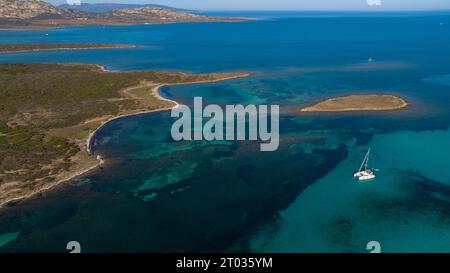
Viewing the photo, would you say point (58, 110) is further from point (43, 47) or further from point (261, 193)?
point (43, 47)

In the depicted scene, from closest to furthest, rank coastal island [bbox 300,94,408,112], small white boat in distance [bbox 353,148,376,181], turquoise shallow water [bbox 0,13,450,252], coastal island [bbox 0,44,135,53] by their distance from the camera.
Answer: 1. turquoise shallow water [bbox 0,13,450,252]
2. small white boat in distance [bbox 353,148,376,181]
3. coastal island [bbox 300,94,408,112]
4. coastal island [bbox 0,44,135,53]

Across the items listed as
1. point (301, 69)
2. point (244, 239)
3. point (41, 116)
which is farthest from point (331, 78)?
point (244, 239)

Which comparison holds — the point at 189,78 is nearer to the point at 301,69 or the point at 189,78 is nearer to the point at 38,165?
the point at 301,69

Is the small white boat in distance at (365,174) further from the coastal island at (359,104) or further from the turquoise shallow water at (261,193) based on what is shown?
the coastal island at (359,104)

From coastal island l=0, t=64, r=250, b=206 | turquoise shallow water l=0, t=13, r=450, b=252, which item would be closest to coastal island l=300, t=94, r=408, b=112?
turquoise shallow water l=0, t=13, r=450, b=252

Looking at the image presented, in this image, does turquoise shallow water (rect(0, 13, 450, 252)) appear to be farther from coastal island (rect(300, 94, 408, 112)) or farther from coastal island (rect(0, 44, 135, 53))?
coastal island (rect(0, 44, 135, 53))

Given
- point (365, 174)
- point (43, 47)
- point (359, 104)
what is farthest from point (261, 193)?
point (43, 47)

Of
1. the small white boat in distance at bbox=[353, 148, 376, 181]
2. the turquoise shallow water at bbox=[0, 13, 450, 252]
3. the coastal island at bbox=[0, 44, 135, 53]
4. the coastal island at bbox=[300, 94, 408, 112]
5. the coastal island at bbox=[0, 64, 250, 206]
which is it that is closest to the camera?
the turquoise shallow water at bbox=[0, 13, 450, 252]

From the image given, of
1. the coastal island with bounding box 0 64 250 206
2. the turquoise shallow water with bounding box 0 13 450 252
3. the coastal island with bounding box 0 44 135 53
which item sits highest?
the coastal island with bounding box 0 44 135 53
